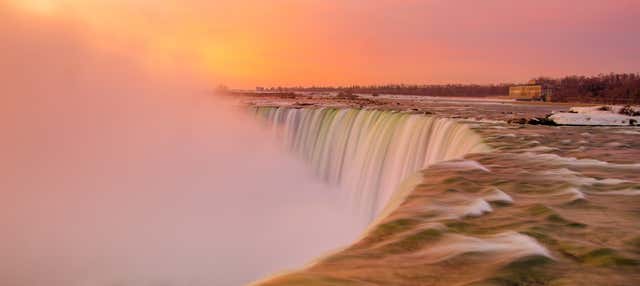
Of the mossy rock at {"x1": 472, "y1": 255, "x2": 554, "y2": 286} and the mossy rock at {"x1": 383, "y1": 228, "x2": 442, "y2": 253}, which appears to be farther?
the mossy rock at {"x1": 383, "y1": 228, "x2": 442, "y2": 253}

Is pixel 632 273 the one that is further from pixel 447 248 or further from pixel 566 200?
pixel 566 200

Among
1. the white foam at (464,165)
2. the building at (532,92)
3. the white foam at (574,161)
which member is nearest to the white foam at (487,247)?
the white foam at (464,165)

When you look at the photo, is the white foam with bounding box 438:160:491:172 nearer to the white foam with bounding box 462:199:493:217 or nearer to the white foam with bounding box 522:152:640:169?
the white foam with bounding box 522:152:640:169

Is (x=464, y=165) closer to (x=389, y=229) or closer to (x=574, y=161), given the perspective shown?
(x=574, y=161)

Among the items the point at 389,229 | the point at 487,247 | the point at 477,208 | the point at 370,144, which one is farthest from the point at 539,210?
the point at 370,144

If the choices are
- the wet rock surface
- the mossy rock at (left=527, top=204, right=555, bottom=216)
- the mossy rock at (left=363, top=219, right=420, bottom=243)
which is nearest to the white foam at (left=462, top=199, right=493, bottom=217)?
the wet rock surface

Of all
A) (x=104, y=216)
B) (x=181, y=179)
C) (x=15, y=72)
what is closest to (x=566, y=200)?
(x=104, y=216)
